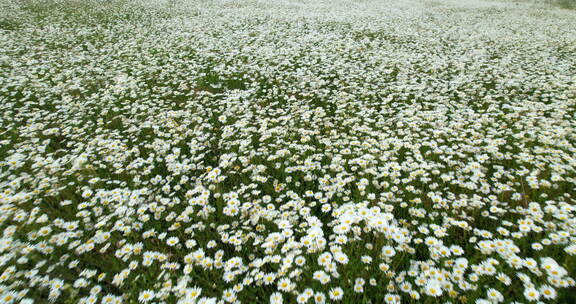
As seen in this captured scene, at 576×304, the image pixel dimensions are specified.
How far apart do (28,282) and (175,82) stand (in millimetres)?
5909

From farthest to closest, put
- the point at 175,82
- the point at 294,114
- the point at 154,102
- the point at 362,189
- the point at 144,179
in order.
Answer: the point at 175,82
the point at 154,102
the point at 294,114
the point at 144,179
the point at 362,189

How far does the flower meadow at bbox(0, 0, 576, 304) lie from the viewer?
278cm

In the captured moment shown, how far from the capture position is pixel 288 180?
4.04m

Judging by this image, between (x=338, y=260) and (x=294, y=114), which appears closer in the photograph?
(x=338, y=260)

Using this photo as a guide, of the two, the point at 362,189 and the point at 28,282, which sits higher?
the point at 362,189

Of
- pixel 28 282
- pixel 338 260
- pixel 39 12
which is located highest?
pixel 39 12

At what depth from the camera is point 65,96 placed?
23.7 ft

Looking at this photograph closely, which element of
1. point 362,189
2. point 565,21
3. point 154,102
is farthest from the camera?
point 565,21

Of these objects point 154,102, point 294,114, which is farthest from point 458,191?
point 154,102

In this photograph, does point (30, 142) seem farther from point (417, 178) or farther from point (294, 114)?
point (417, 178)

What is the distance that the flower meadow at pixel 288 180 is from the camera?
278 centimetres

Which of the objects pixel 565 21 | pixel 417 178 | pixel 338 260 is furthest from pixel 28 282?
pixel 565 21

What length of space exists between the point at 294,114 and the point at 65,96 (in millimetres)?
5448

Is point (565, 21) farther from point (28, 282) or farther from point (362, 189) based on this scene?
point (28, 282)
